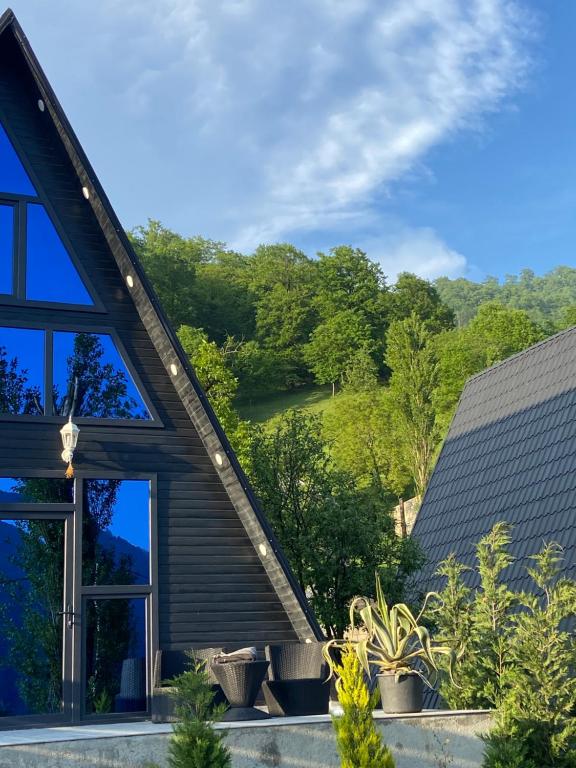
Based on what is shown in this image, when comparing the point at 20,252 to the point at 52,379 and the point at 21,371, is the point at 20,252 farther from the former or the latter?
the point at 52,379

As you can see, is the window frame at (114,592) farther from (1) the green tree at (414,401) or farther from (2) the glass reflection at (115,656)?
(1) the green tree at (414,401)

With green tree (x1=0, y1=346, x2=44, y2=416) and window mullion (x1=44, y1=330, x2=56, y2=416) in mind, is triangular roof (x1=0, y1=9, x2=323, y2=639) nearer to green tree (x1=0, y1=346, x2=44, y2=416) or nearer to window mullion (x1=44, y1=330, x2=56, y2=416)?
window mullion (x1=44, y1=330, x2=56, y2=416)

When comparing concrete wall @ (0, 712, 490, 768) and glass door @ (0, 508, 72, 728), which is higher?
glass door @ (0, 508, 72, 728)

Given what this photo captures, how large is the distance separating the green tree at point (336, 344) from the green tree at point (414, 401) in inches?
597

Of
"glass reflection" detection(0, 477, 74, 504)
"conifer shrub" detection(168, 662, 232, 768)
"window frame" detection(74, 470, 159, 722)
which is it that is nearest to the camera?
"conifer shrub" detection(168, 662, 232, 768)

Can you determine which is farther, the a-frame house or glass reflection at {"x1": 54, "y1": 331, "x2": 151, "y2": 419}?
glass reflection at {"x1": 54, "y1": 331, "x2": 151, "y2": 419}

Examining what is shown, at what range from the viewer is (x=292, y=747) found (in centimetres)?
784

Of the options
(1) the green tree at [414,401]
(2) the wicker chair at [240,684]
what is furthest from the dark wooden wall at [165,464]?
(1) the green tree at [414,401]

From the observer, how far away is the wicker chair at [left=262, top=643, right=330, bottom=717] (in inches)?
362

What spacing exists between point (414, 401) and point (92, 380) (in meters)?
34.8

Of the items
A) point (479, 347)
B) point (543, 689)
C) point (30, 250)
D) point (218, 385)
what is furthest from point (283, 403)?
point (543, 689)

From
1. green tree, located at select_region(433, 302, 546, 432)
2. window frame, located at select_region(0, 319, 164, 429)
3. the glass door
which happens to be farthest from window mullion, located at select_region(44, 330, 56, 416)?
green tree, located at select_region(433, 302, 546, 432)

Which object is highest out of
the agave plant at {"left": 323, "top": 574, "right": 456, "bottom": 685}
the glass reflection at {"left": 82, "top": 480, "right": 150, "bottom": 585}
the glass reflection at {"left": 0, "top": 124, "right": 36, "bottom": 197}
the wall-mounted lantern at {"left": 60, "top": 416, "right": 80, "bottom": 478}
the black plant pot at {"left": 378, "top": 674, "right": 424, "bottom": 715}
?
the glass reflection at {"left": 0, "top": 124, "right": 36, "bottom": 197}

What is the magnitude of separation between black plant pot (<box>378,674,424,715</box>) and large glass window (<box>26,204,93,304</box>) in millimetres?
5656
